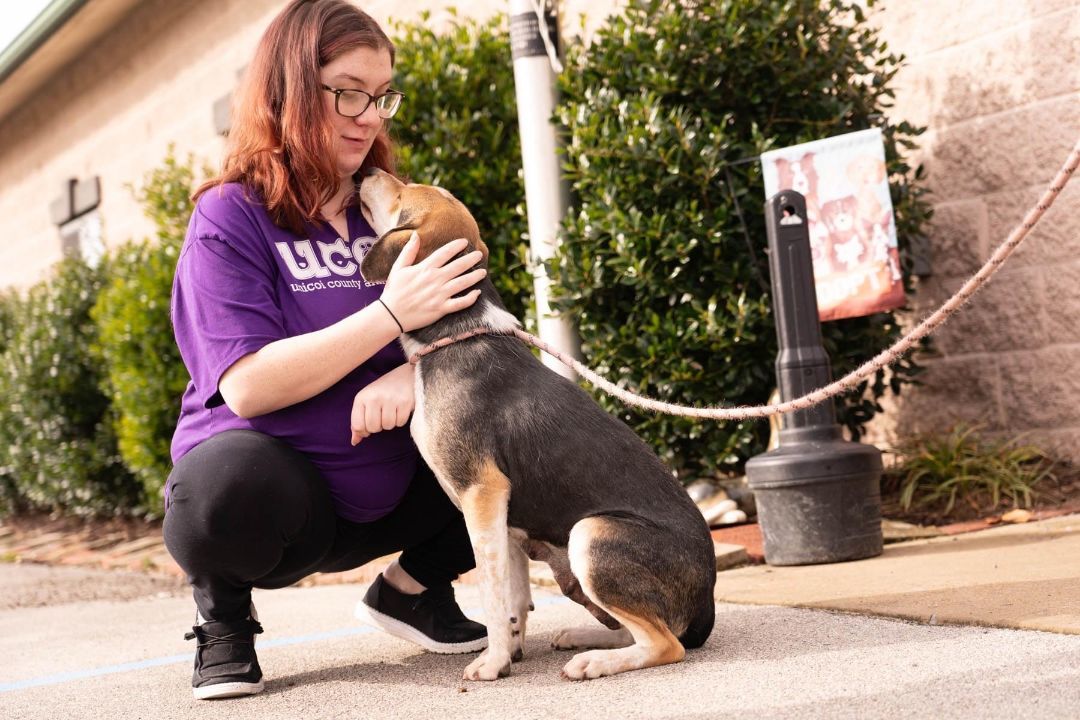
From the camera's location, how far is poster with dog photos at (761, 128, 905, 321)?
15.1 ft

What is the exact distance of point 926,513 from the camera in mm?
5250

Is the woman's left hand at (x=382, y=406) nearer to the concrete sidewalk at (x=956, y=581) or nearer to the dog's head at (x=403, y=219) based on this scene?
the dog's head at (x=403, y=219)

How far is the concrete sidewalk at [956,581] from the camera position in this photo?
3.20 meters

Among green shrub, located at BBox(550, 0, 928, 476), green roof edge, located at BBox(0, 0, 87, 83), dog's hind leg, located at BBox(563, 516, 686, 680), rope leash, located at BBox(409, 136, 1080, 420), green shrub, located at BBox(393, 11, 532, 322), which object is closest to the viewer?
rope leash, located at BBox(409, 136, 1080, 420)

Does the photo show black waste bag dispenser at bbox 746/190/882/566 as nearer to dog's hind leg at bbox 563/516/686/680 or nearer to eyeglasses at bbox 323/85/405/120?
dog's hind leg at bbox 563/516/686/680

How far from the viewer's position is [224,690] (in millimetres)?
3105

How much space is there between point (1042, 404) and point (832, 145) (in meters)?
1.86

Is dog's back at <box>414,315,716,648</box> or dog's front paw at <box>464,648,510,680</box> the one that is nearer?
dog's back at <box>414,315,716,648</box>

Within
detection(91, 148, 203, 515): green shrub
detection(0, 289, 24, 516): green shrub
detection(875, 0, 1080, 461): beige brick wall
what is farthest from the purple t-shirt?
detection(0, 289, 24, 516): green shrub

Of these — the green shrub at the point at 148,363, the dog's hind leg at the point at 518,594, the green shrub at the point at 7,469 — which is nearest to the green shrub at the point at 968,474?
the dog's hind leg at the point at 518,594

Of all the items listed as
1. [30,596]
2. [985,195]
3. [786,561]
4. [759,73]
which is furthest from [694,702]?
[30,596]

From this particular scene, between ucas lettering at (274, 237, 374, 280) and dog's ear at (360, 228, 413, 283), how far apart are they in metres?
0.19

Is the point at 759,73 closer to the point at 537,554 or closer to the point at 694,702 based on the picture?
the point at 537,554

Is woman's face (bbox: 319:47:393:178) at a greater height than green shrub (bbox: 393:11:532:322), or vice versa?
green shrub (bbox: 393:11:532:322)
